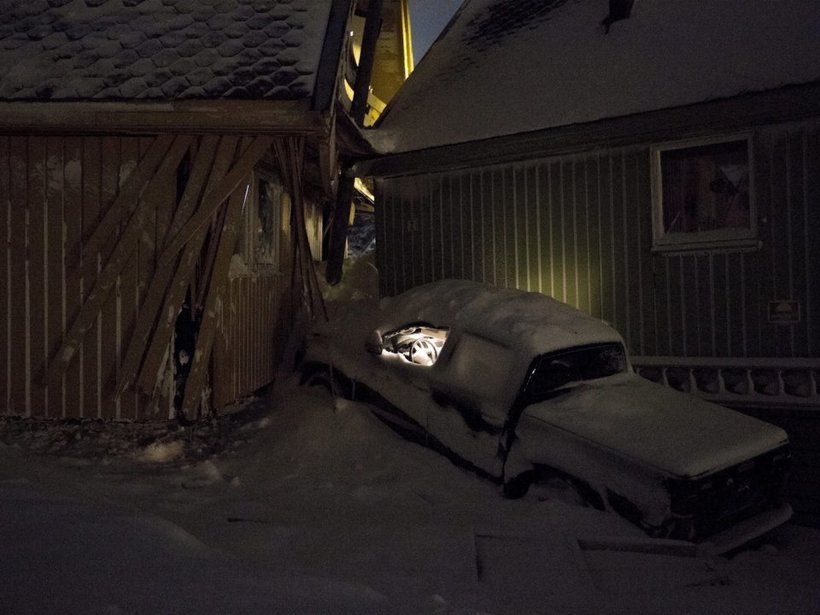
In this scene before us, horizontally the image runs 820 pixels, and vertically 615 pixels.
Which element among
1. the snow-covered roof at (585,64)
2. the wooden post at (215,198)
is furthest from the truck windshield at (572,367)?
the wooden post at (215,198)

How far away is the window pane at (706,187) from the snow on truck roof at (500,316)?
7.76 ft

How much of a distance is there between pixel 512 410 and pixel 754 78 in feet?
15.6

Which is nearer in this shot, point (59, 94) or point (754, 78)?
point (59, 94)

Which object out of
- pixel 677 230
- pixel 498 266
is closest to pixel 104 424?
pixel 498 266

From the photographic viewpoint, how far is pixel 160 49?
19.9 feet

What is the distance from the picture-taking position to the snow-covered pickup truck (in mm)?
4055

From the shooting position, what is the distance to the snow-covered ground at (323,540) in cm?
248

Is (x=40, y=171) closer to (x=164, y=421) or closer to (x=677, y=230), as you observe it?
(x=164, y=421)

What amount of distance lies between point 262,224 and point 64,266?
2565mm

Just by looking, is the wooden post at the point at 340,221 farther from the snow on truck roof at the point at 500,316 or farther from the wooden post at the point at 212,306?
the wooden post at the point at 212,306

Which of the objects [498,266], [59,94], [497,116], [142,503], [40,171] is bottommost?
[142,503]

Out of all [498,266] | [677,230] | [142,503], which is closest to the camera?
[142,503]

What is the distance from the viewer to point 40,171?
5961 mm

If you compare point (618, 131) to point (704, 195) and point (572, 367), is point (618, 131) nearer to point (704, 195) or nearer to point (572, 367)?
point (704, 195)
